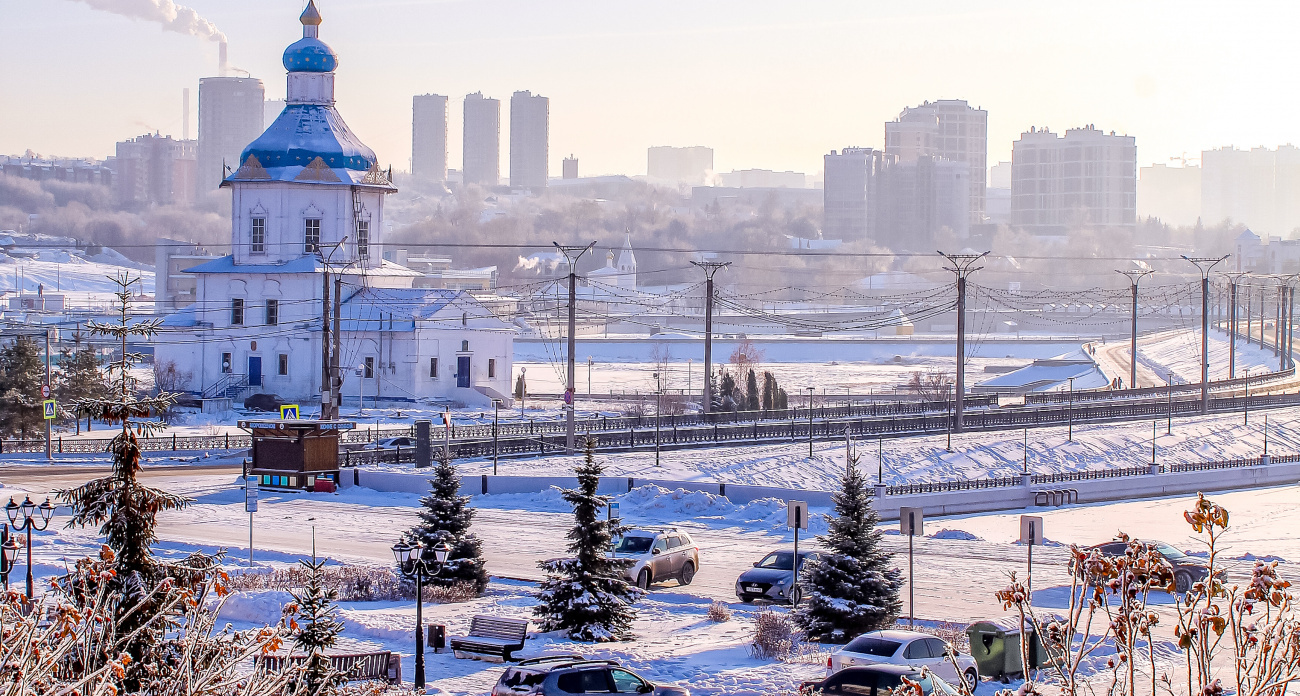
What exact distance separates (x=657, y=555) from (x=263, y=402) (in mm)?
36591

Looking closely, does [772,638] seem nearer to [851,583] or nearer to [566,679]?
[851,583]

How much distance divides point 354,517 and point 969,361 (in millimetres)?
94654

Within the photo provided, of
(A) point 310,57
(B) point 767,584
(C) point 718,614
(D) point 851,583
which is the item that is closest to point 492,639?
(C) point 718,614

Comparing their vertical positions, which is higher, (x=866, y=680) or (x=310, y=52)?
(x=310, y=52)

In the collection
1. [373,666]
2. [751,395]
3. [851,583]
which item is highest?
[751,395]

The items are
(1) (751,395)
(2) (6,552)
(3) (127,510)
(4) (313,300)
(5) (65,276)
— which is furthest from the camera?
(5) (65,276)

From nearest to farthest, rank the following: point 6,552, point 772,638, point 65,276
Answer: point 6,552 → point 772,638 → point 65,276

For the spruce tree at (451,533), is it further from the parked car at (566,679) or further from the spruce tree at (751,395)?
the spruce tree at (751,395)

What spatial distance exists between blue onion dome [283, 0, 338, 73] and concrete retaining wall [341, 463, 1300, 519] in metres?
31.3

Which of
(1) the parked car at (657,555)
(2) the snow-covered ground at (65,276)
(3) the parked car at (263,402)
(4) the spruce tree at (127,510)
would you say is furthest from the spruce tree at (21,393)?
(2) the snow-covered ground at (65,276)

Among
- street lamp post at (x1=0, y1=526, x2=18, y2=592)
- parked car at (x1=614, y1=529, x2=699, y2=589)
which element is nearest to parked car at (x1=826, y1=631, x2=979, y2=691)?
parked car at (x1=614, y1=529, x2=699, y2=589)

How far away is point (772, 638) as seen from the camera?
1898cm

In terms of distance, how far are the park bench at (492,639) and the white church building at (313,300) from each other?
40641mm

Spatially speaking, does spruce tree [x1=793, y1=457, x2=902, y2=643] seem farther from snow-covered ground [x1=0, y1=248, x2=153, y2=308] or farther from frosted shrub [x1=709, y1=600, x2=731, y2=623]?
snow-covered ground [x1=0, y1=248, x2=153, y2=308]
